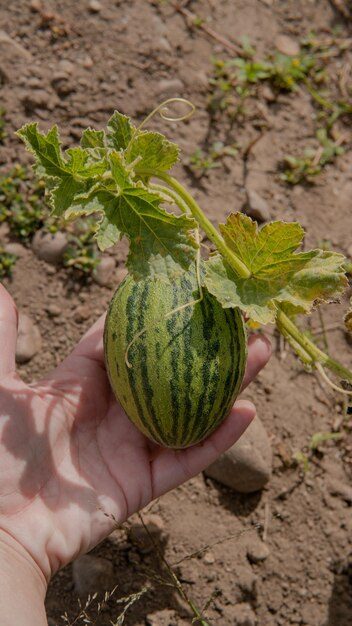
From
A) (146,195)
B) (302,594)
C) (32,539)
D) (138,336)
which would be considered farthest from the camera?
(302,594)

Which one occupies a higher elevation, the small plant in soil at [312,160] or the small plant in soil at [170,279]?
the small plant in soil at [170,279]

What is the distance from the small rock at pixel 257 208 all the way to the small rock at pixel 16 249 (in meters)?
1.44

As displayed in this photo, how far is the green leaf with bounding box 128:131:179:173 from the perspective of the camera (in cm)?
280

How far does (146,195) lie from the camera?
2.62m

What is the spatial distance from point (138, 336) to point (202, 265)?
0.40 m

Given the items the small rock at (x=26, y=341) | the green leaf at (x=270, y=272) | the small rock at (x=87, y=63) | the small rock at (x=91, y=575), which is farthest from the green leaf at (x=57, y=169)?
the small rock at (x=87, y=63)

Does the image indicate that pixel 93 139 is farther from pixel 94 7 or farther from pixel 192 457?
pixel 94 7

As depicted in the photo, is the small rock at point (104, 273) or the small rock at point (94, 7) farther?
the small rock at point (94, 7)

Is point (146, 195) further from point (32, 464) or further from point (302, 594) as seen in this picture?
point (302, 594)

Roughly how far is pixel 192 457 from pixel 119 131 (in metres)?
1.50

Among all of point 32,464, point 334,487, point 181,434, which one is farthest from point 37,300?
point 334,487

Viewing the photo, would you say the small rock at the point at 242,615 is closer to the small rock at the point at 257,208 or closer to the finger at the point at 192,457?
the finger at the point at 192,457

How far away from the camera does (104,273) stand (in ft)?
14.3

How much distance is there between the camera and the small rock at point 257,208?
4.62 meters
